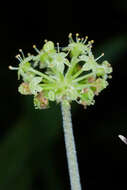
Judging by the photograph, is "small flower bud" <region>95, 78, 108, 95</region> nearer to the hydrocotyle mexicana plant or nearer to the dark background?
the hydrocotyle mexicana plant

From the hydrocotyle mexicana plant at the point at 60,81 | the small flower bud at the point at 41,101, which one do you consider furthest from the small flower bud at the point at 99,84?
the small flower bud at the point at 41,101

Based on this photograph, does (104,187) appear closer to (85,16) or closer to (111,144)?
(111,144)

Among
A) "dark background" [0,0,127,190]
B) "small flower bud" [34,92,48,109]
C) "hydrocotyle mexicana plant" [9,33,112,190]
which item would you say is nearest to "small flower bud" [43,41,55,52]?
"hydrocotyle mexicana plant" [9,33,112,190]

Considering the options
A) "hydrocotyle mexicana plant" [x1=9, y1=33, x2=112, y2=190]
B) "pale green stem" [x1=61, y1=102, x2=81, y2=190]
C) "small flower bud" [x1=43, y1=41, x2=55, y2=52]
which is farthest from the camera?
"small flower bud" [x1=43, y1=41, x2=55, y2=52]

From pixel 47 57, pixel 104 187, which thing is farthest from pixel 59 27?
pixel 47 57

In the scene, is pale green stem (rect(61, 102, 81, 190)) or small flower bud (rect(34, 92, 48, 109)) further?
small flower bud (rect(34, 92, 48, 109))

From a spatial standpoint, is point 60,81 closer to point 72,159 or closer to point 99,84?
point 99,84

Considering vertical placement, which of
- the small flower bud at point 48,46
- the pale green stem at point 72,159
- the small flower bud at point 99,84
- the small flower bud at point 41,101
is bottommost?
the pale green stem at point 72,159

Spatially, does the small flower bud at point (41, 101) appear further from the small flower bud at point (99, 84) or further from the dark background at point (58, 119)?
the dark background at point (58, 119)
